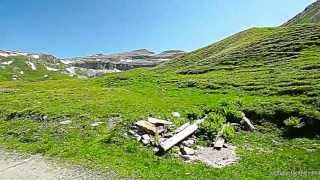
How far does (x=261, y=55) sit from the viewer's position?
99312mm

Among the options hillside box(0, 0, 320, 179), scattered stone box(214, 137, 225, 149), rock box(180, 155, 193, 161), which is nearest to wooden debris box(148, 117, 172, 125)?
hillside box(0, 0, 320, 179)

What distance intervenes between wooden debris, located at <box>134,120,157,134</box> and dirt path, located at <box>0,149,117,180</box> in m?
8.59

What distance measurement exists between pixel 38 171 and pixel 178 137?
1093 cm

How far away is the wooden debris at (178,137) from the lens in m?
35.4

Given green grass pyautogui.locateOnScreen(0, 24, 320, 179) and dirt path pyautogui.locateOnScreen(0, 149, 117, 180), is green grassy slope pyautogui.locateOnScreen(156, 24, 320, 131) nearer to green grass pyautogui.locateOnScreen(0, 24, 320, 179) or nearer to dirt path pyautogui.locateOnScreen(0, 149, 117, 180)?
green grass pyautogui.locateOnScreen(0, 24, 320, 179)

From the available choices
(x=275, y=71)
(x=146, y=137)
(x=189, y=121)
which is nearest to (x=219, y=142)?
(x=146, y=137)

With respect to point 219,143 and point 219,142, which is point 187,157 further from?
point 219,142

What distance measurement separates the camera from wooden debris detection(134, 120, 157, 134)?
3959cm

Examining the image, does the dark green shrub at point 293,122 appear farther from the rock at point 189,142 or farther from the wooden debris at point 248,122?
the rock at point 189,142

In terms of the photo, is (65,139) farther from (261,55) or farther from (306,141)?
(261,55)

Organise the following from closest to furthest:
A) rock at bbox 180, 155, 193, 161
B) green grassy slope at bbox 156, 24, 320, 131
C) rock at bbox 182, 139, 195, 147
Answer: rock at bbox 180, 155, 193, 161 → rock at bbox 182, 139, 195, 147 → green grassy slope at bbox 156, 24, 320, 131

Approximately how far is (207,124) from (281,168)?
31.6 ft

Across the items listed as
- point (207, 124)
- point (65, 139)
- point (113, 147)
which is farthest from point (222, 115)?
point (65, 139)

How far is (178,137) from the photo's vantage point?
37000 mm
